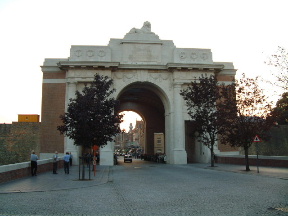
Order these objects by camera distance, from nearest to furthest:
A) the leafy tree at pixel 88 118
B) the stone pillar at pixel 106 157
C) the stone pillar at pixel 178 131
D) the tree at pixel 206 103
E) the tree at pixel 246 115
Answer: the leafy tree at pixel 88 118 → the tree at pixel 246 115 → the tree at pixel 206 103 → the stone pillar at pixel 106 157 → the stone pillar at pixel 178 131

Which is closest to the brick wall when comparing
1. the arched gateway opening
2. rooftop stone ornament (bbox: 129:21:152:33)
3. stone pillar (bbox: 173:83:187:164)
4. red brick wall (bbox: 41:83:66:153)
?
red brick wall (bbox: 41:83:66:153)

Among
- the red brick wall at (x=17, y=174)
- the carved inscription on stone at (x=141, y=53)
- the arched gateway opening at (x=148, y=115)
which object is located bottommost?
the red brick wall at (x=17, y=174)

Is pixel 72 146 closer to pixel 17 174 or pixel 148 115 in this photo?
pixel 17 174

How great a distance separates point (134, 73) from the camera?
37500 millimetres

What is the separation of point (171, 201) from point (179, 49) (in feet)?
97.5

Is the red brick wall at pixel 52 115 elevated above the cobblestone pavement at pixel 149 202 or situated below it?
above

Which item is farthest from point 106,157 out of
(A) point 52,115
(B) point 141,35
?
(B) point 141,35

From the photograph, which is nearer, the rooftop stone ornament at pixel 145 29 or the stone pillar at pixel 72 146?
the stone pillar at pixel 72 146

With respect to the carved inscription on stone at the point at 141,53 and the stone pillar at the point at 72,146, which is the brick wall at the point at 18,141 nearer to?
the stone pillar at the point at 72,146

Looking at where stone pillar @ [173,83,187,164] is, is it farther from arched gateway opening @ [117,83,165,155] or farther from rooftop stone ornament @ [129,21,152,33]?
arched gateway opening @ [117,83,165,155]

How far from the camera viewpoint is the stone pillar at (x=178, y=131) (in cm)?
3603

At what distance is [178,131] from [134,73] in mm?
8275

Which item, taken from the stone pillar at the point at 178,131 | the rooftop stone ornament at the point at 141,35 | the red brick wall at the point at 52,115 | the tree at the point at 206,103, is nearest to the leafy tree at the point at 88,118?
the tree at the point at 206,103

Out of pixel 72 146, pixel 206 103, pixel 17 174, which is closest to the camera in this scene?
pixel 17 174
